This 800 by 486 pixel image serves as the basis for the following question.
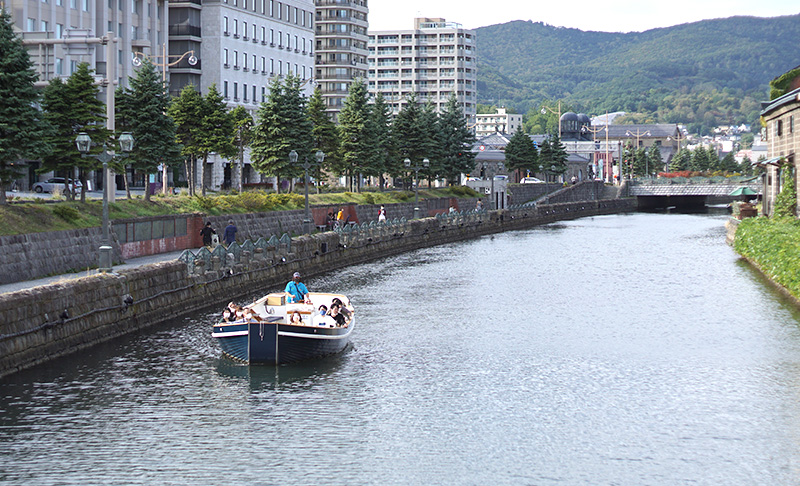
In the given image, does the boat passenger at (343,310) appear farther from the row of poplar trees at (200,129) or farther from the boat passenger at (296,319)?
the row of poplar trees at (200,129)

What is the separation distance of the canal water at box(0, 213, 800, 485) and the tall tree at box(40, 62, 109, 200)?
1405 cm

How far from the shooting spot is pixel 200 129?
7150 centimetres

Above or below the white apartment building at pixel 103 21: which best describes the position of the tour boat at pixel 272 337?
below

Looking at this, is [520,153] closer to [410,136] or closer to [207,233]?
[410,136]

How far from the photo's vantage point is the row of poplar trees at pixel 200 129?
4344 cm

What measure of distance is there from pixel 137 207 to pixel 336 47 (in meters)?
119

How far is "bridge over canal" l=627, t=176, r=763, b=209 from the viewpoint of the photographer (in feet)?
490

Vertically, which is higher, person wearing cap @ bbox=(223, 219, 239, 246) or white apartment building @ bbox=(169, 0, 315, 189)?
white apartment building @ bbox=(169, 0, 315, 189)

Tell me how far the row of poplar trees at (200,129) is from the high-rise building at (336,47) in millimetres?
46718

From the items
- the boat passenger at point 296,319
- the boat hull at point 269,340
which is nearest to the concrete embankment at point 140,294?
the boat hull at point 269,340

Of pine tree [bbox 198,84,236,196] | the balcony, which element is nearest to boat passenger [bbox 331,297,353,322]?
pine tree [bbox 198,84,236,196]

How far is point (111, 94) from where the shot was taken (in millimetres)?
49844

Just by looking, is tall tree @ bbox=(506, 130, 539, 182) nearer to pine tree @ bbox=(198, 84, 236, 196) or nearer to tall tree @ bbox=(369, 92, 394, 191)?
tall tree @ bbox=(369, 92, 394, 191)

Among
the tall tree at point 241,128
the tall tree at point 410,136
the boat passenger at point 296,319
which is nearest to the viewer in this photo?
the boat passenger at point 296,319
